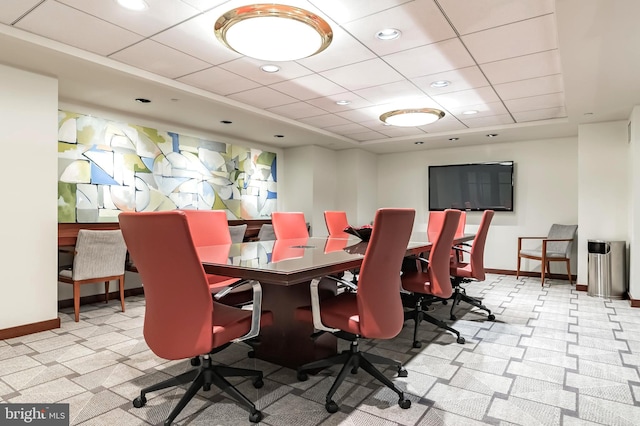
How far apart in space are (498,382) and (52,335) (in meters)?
3.74

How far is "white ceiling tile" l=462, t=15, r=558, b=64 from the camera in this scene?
9.62 ft

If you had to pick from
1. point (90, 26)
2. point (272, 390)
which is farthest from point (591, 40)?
point (90, 26)

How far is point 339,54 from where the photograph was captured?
3.51 m

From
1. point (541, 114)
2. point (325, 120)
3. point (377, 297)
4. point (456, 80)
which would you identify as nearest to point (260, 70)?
point (456, 80)

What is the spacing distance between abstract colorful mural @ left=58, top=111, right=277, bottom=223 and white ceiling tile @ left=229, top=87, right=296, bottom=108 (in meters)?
1.64

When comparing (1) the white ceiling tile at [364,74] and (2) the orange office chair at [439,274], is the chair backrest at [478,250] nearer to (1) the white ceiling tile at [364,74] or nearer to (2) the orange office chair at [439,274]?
(2) the orange office chair at [439,274]

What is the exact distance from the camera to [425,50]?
3408 millimetres

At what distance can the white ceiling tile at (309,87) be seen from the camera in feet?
13.8

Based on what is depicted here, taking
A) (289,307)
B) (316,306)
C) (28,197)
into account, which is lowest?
(289,307)

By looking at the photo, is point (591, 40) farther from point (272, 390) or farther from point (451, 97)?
point (272, 390)

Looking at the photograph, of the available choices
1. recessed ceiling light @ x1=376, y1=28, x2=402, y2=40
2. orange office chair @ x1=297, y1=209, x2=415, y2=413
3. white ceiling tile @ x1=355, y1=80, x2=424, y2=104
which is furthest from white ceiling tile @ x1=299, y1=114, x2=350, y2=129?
orange office chair @ x1=297, y1=209, x2=415, y2=413

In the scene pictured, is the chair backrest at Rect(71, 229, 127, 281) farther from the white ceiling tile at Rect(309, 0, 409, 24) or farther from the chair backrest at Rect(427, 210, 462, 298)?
the chair backrest at Rect(427, 210, 462, 298)

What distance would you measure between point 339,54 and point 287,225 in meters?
1.84

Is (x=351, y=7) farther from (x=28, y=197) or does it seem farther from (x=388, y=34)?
(x=28, y=197)
